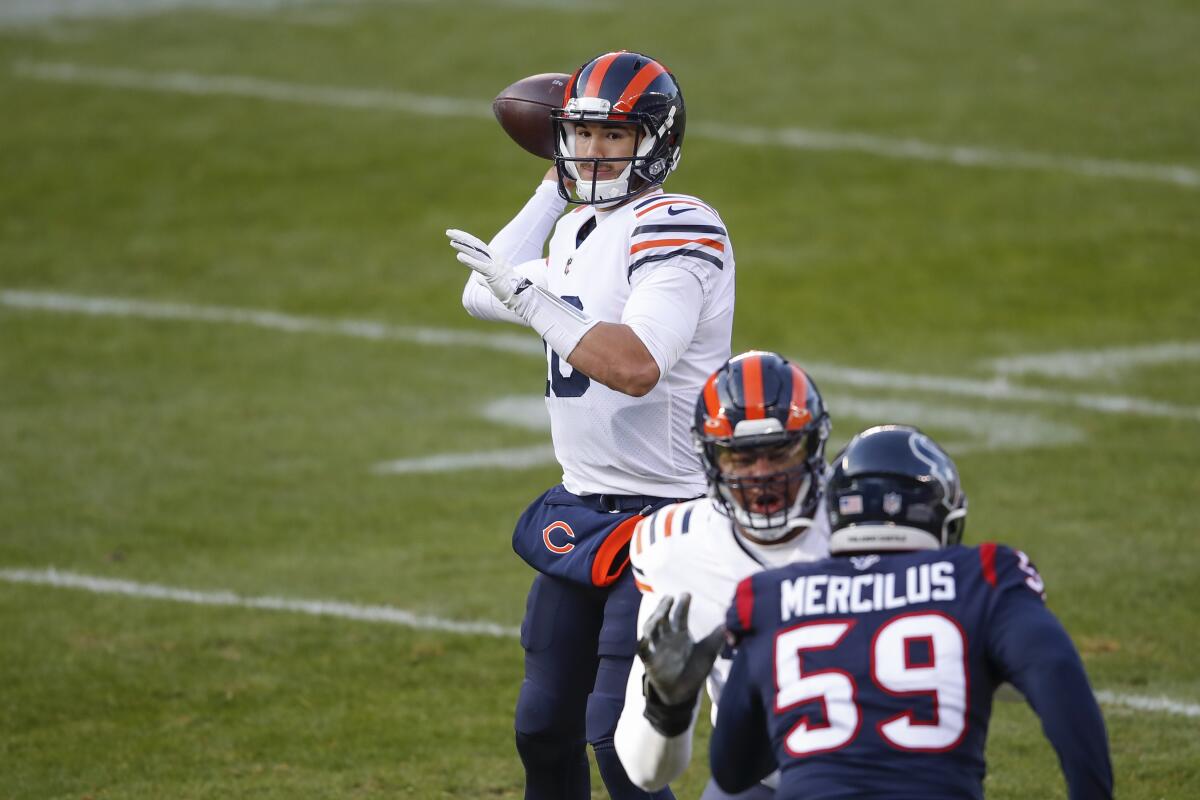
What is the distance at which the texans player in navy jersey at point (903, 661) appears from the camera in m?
3.21

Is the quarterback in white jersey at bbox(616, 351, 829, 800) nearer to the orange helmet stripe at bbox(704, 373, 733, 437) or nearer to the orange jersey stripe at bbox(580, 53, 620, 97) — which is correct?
the orange helmet stripe at bbox(704, 373, 733, 437)

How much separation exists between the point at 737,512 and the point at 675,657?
0.45m

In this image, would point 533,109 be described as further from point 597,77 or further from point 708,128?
point 708,128

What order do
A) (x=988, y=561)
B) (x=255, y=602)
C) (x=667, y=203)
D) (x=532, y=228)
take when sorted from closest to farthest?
(x=988, y=561) → (x=667, y=203) → (x=532, y=228) → (x=255, y=602)

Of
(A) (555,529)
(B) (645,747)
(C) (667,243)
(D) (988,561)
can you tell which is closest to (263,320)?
(A) (555,529)

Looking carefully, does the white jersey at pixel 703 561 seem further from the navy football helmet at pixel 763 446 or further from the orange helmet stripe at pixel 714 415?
the orange helmet stripe at pixel 714 415

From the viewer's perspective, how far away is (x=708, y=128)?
16.2m

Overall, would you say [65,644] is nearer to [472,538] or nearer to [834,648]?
[472,538]

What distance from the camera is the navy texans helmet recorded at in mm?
4711

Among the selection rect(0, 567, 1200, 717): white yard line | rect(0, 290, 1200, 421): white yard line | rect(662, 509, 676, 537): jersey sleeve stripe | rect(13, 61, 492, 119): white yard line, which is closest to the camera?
rect(662, 509, 676, 537): jersey sleeve stripe

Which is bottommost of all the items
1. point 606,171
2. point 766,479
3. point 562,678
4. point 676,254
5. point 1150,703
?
point 1150,703

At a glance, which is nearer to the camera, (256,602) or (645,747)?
(645,747)

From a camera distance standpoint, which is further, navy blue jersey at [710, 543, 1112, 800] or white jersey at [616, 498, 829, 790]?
white jersey at [616, 498, 829, 790]

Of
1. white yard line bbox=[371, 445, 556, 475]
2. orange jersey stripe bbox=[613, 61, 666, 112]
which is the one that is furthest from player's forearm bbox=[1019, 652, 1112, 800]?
white yard line bbox=[371, 445, 556, 475]
